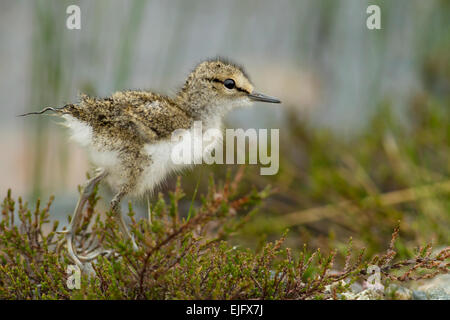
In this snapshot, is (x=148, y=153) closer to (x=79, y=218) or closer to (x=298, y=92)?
(x=79, y=218)

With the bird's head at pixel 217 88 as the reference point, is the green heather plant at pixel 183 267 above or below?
below

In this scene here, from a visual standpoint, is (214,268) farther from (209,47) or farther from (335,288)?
(209,47)

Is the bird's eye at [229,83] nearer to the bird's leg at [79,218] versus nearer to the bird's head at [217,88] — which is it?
the bird's head at [217,88]

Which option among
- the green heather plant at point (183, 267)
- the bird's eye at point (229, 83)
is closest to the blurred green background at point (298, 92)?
the bird's eye at point (229, 83)

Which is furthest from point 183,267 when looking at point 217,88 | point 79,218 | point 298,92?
point 298,92

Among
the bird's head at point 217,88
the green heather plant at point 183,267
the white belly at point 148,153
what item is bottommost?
the green heather plant at point 183,267

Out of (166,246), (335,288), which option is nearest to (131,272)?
(166,246)
